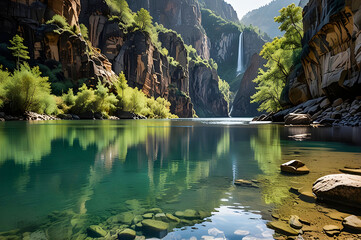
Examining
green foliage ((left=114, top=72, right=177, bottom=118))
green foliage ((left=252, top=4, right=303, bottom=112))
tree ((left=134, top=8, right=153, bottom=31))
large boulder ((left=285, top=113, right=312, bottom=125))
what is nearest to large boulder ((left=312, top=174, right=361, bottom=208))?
large boulder ((left=285, top=113, right=312, bottom=125))

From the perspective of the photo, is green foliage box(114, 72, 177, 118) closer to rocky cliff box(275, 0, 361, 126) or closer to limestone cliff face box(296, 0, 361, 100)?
rocky cliff box(275, 0, 361, 126)

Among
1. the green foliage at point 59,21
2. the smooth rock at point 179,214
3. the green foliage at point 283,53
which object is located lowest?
the smooth rock at point 179,214

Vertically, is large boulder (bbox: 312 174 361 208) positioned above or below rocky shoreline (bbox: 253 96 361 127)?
below

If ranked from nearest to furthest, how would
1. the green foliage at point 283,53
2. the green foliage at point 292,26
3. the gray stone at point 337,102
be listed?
the gray stone at point 337,102, the green foliage at point 283,53, the green foliage at point 292,26

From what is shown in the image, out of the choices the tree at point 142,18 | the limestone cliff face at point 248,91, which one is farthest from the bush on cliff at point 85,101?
the limestone cliff face at point 248,91

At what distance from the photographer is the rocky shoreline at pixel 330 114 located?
2278cm

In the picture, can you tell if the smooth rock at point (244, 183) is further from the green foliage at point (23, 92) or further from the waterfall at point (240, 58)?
the waterfall at point (240, 58)

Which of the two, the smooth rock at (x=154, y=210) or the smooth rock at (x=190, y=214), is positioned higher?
the smooth rock at (x=154, y=210)

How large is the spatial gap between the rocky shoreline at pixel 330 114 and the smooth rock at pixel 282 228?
24268mm

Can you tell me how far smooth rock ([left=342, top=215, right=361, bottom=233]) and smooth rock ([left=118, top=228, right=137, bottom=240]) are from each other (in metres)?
2.47

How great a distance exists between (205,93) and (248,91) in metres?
26.0

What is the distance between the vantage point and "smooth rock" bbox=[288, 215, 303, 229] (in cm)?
271

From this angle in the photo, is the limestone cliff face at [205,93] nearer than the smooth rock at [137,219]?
No

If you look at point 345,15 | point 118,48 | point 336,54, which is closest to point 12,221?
point 345,15
